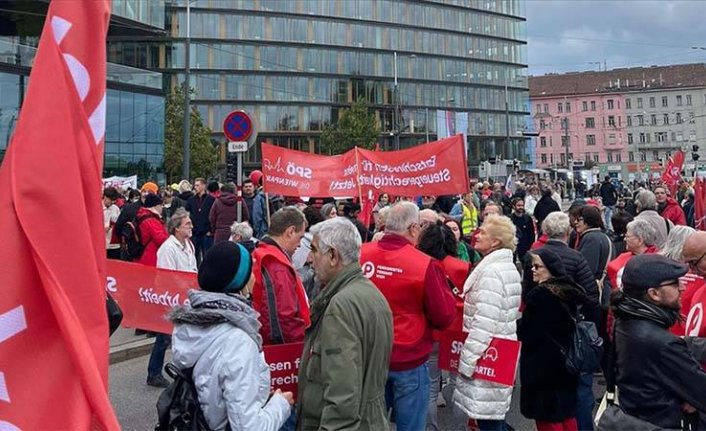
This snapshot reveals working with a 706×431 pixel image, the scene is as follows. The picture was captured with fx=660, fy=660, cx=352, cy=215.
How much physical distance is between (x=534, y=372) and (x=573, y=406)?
376 millimetres

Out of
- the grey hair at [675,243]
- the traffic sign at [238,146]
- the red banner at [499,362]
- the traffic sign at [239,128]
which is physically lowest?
the red banner at [499,362]

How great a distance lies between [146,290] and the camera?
6520mm

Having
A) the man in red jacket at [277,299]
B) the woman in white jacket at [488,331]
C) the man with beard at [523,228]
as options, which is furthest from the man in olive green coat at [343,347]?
the man with beard at [523,228]

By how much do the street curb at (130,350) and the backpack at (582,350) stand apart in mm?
5612

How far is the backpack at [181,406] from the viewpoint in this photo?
2920 millimetres

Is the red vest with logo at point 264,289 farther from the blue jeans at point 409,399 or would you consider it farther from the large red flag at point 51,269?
the large red flag at point 51,269

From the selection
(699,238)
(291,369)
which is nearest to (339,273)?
(291,369)

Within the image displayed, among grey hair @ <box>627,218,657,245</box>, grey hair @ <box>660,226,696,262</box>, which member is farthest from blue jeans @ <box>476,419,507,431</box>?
grey hair @ <box>627,218,657,245</box>

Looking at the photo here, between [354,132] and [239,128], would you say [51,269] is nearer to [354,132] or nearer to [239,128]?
[239,128]

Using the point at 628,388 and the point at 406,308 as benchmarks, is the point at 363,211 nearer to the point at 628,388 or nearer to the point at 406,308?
the point at 406,308

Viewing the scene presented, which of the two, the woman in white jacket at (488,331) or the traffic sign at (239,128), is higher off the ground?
the traffic sign at (239,128)

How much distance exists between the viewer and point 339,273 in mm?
3264

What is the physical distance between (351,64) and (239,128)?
6566 centimetres

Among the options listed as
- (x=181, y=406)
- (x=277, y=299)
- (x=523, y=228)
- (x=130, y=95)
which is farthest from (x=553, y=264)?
(x=130, y=95)
